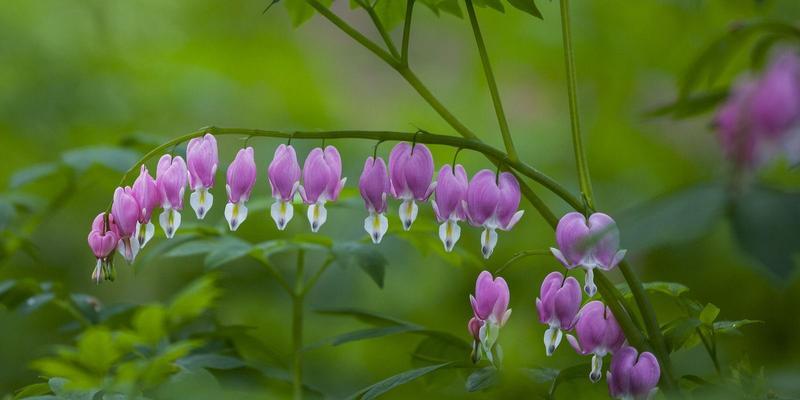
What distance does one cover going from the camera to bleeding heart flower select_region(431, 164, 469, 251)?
1.39m

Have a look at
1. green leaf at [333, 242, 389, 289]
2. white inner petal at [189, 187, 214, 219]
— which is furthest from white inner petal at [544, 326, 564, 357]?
white inner petal at [189, 187, 214, 219]

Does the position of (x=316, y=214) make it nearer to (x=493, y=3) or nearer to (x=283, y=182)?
(x=283, y=182)

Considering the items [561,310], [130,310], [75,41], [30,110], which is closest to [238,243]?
[130,310]

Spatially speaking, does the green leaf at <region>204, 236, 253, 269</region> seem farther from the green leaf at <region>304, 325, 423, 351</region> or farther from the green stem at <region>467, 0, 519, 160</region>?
the green stem at <region>467, 0, 519, 160</region>

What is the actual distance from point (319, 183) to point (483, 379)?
0.39 meters

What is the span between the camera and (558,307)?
4.32 ft

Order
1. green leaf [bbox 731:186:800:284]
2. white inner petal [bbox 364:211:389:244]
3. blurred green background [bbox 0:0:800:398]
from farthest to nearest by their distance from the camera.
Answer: blurred green background [bbox 0:0:800:398] < white inner petal [bbox 364:211:389:244] < green leaf [bbox 731:186:800:284]

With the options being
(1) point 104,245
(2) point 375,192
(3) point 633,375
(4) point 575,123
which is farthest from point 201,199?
(3) point 633,375

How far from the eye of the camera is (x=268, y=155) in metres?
3.40

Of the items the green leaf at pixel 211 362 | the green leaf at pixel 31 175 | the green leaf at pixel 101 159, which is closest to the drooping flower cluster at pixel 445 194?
the green leaf at pixel 211 362

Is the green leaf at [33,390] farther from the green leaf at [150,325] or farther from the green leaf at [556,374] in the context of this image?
the green leaf at [556,374]

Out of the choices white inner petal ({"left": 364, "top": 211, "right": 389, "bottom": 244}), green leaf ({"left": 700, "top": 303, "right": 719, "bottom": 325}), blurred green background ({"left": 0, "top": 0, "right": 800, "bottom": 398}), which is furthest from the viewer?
blurred green background ({"left": 0, "top": 0, "right": 800, "bottom": 398})

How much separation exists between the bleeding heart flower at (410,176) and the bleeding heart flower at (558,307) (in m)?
0.24

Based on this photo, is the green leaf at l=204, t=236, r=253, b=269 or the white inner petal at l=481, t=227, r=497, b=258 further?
the green leaf at l=204, t=236, r=253, b=269
